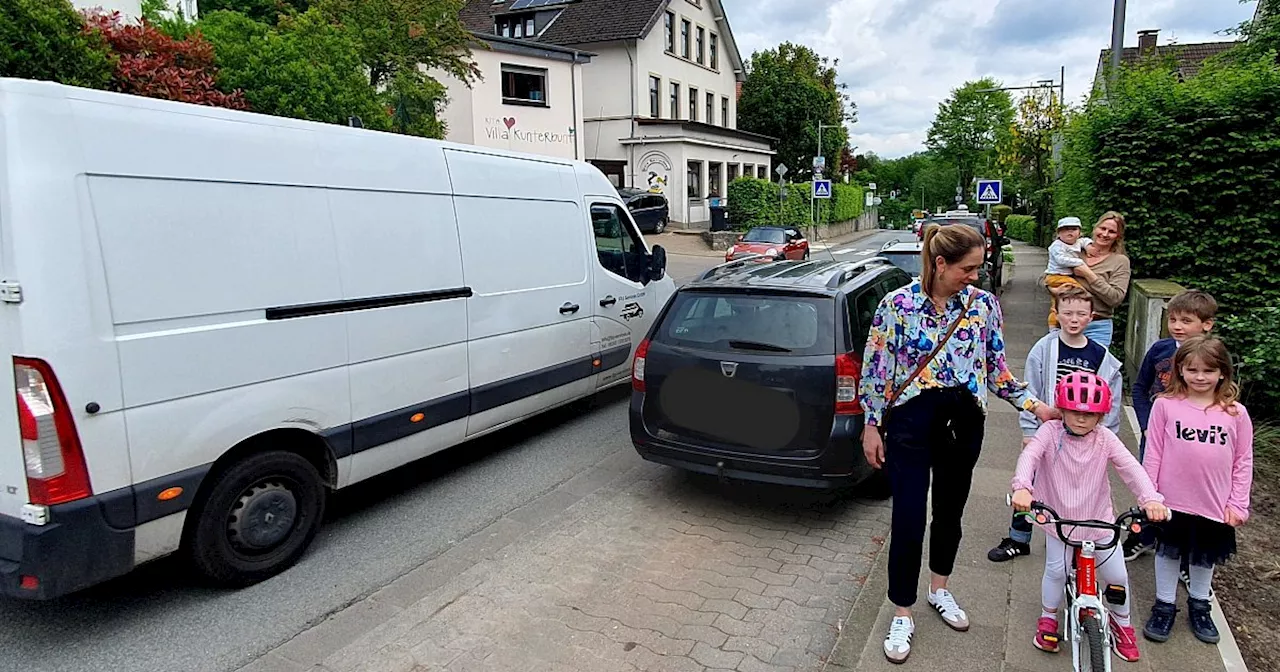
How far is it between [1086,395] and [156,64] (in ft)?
38.1

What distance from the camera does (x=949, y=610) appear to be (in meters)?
3.58

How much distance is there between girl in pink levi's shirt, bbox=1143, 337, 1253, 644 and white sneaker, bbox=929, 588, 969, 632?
76cm

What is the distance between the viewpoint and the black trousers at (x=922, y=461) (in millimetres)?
3230

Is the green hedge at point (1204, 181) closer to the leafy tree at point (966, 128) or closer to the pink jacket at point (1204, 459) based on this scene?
the pink jacket at point (1204, 459)

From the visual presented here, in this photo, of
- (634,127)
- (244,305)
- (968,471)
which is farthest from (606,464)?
(634,127)

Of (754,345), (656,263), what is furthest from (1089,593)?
(656,263)

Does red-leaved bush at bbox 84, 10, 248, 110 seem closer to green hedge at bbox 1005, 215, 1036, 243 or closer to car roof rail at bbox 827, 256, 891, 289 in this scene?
car roof rail at bbox 827, 256, 891, 289

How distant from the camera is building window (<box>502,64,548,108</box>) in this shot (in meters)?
30.0

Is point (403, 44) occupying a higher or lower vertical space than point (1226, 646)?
higher

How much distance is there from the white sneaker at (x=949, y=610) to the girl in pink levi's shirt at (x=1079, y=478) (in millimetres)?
327

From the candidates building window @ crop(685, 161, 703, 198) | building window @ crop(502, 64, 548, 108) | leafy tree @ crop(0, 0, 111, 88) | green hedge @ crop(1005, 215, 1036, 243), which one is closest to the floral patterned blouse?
leafy tree @ crop(0, 0, 111, 88)

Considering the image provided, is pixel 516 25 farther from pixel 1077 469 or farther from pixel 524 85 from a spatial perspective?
pixel 1077 469

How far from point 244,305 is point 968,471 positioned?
3.65m

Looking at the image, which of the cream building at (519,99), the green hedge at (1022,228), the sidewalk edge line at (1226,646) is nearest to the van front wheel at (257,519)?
the sidewalk edge line at (1226,646)
